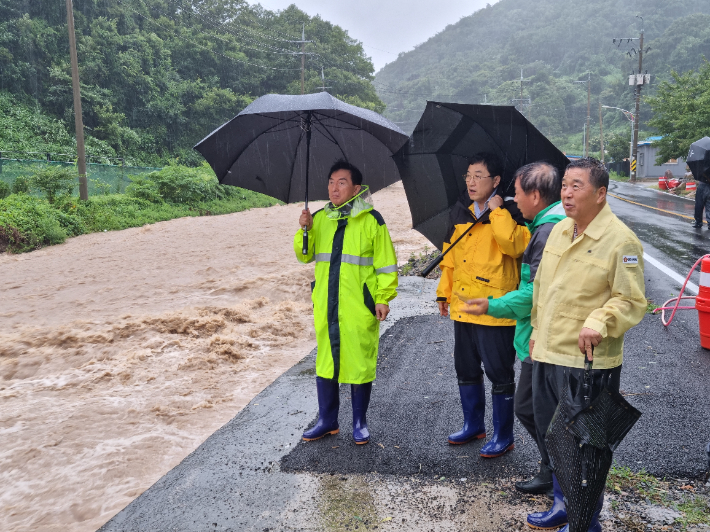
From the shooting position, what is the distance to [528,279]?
123 inches

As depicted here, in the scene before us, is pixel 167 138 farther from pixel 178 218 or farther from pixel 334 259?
pixel 334 259

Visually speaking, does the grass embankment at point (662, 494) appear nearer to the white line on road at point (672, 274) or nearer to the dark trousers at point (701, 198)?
the white line on road at point (672, 274)

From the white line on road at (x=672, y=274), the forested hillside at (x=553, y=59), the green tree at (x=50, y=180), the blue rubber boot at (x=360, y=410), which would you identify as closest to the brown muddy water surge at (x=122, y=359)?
the blue rubber boot at (x=360, y=410)

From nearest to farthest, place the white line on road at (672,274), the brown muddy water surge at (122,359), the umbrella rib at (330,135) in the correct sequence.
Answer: the brown muddy water surge at (122,359), the umbrella rib at (330,135), the white line on road at (672,274)

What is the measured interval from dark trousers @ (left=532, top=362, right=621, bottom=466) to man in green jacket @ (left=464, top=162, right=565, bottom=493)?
237 millimetres

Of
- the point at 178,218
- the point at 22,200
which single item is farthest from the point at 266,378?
the point at 178,218

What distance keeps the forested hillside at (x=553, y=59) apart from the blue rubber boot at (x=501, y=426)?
7522 cm

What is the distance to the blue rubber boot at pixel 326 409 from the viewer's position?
405 centimetres

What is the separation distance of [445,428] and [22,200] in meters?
16.6

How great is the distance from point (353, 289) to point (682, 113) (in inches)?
1191

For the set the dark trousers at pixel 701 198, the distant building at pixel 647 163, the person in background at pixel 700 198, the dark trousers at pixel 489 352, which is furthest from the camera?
the distant building at pixel 647 163

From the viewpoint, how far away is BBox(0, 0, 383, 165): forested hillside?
32.5 meters

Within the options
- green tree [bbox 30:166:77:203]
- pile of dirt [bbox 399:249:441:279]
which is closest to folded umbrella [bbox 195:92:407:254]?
pile of dirt [bbox 399:249:441:279]

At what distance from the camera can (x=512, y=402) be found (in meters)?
3.62
